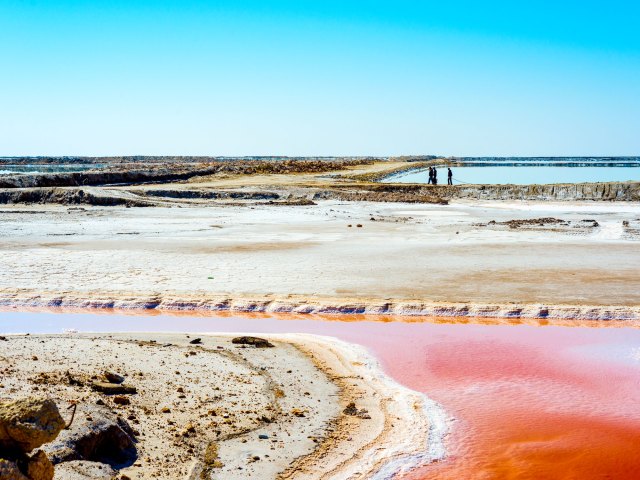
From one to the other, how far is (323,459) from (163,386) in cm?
215

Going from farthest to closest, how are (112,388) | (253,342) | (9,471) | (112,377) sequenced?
(253,342) < (112,377) < (112,388) < (9,471)

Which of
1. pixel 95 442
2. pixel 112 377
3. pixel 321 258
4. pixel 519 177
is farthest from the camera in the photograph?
pixel 519 177

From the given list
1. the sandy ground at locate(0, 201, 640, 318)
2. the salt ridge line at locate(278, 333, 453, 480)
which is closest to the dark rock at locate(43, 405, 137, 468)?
the salt ridge line at locate(278, 333, 453, 480)

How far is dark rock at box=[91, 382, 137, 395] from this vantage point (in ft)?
22.9

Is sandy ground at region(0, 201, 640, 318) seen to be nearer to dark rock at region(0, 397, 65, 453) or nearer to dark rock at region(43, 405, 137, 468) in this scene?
dark rock at region(43, 405, 137, 468)

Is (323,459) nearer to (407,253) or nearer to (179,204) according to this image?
(407,253)

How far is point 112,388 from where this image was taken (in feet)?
23.0

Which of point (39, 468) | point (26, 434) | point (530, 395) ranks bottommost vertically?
point (530, 395)

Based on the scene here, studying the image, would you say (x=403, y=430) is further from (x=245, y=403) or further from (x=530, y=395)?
(x=530, y=395)

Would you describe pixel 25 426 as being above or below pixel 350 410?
above

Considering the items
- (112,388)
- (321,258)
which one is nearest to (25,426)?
(112,388)

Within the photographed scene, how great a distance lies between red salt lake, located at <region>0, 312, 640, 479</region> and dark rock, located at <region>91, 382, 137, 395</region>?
2950 millimetres

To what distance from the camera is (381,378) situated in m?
8.73

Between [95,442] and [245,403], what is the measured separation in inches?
78.9
